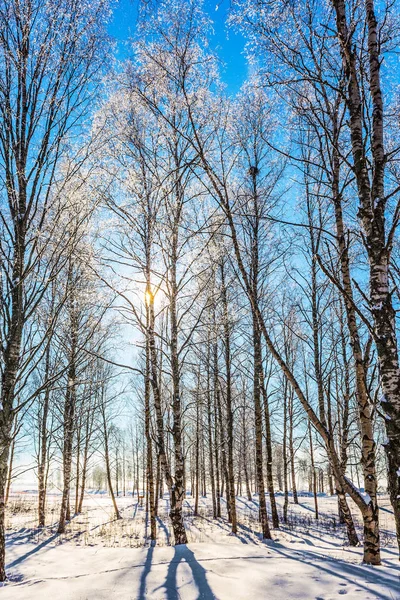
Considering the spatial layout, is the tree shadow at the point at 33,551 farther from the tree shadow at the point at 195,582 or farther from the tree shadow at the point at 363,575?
the tree shadow at the point at 363,575

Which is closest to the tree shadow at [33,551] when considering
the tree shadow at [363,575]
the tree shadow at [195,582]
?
the tree shadow at [195,582]

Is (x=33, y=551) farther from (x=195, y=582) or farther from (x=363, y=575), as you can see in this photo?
(x=363, y=575)

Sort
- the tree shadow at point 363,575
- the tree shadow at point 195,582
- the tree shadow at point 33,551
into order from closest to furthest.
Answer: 1. the tree shadow at point 363,575
2. the tree shadow at point 195,582
3. the tree shadow at point 33,551

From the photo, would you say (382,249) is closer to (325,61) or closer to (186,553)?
→ (325,61)

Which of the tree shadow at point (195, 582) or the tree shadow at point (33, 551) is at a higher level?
the tree shadow at point (195, 582)

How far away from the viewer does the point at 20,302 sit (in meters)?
4.36

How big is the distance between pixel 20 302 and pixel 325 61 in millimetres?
4614

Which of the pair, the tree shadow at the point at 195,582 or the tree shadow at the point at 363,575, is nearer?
the tree shadow at the point at 363,575

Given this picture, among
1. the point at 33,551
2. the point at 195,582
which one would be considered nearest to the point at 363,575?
the point at 195,582

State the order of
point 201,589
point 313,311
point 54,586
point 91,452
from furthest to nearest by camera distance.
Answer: point 91,452 < point 313,311 < point 54,586 < point 201,589

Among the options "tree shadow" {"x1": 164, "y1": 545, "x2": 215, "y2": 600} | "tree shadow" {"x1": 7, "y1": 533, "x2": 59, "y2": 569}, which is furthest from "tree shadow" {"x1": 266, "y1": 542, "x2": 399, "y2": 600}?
"tree shadow" {"x1": 7, "y1": 533, "x2": 59, "y2": 569}

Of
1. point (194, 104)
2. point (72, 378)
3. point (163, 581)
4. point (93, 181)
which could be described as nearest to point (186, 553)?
point (163, 581)

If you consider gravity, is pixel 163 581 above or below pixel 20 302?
below

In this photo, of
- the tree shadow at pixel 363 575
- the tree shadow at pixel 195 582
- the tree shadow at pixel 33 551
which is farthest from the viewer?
the tree shadow at pixel 33 551
